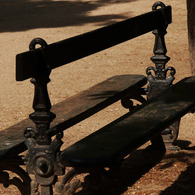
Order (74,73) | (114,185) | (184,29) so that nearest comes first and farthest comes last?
(114,185) → (74,73) → (184,29)

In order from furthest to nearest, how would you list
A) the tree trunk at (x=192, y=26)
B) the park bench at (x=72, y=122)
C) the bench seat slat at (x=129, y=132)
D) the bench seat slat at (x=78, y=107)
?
the tree trunk at (x=192, y=26) < the bench seat slat at (x=78, y=107) < the park bench at (x=72, y=122) < the bench seat slat at (x=129, y=132)

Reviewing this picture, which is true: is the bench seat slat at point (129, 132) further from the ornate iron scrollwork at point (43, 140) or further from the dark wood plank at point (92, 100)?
the dark wood plank at point (92, 100)

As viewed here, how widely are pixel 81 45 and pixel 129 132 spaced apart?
0.76 m

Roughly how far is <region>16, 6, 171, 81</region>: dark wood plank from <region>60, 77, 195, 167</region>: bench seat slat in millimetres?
556

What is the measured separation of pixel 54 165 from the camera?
411 cm

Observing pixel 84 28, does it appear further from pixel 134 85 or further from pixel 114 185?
pixel 114 185

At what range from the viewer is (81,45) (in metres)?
Result: 4.48

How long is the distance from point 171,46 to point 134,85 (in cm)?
539

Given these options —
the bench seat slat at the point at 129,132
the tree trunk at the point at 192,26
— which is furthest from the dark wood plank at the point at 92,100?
the tree trunk at the point at 192,26

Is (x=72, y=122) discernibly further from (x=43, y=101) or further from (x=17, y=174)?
(x=43, y=101)

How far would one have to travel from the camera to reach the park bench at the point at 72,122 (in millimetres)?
3857

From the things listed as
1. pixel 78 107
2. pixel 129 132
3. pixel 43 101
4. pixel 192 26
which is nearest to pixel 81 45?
pixel 43 101

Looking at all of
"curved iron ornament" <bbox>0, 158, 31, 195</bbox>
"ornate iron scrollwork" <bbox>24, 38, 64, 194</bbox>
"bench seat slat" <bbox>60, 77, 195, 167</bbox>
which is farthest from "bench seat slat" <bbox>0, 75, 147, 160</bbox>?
"bench seat slat" <bbox>60, 77, 195, 167</bbox>

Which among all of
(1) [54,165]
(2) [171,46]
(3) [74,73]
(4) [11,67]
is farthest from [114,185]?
(2) [171,46]
